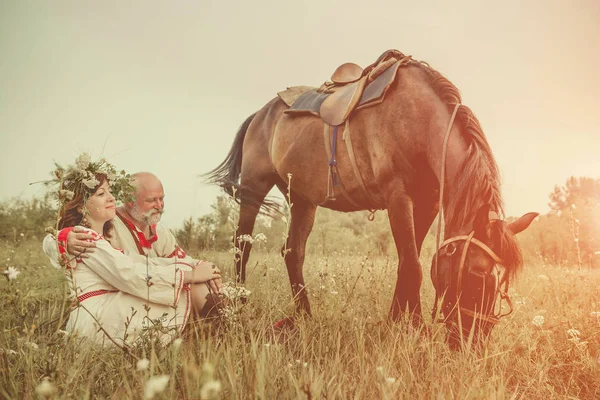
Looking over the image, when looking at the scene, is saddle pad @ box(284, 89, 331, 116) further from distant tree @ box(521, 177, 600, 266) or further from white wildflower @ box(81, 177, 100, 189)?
distant tree @ box(521, 177, 600, 266)

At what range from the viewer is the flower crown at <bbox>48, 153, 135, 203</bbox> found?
2.42m

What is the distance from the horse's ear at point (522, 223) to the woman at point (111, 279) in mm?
1802

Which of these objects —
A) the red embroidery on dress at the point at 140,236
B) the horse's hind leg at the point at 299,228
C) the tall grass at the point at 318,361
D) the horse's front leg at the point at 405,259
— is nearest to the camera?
the tall grass at the point at 318,361

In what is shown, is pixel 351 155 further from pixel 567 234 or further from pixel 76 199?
pixel 567 234

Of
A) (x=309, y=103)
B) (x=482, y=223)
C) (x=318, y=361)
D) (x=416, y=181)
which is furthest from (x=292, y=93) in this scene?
(x=318, y=361)

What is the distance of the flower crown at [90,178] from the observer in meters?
2.42

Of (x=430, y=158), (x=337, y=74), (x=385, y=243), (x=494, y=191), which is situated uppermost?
(x=337, y=74)

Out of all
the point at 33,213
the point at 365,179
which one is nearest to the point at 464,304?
the point at 365,179

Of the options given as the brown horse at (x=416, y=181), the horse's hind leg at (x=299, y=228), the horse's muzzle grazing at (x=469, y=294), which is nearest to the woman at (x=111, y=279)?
the brown horse at (x=416, y=181)

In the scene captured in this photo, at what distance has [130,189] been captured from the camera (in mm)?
2855

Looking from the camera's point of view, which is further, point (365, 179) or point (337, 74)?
point (337, 74)

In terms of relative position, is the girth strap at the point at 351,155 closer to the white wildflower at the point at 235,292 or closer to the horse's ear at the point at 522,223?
the horse's ear at the point at 522,223

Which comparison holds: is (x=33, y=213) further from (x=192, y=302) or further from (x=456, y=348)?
(x=456, y=348)

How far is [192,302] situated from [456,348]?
1.72 m
